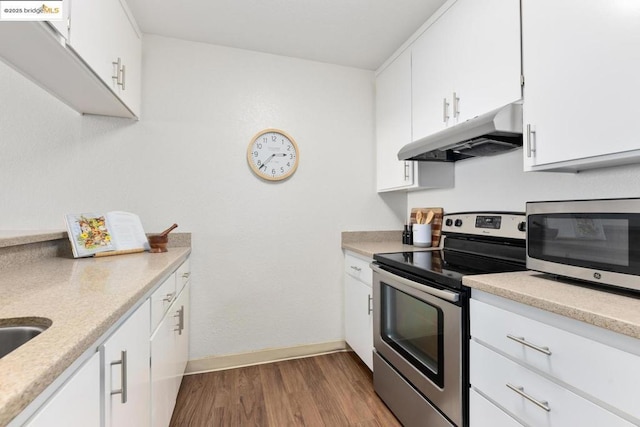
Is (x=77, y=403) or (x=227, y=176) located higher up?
(x=227, y=176)

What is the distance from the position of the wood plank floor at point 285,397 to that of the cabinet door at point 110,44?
5.92 feet

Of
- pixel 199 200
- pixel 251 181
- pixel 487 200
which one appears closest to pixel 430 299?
pixel 487 200

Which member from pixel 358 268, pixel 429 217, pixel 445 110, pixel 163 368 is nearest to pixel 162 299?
pixel 163 368

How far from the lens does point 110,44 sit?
149 cm

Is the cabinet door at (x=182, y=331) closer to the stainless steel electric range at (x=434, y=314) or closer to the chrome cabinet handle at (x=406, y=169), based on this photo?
the stainless steel electric range at (x=434, y=314)

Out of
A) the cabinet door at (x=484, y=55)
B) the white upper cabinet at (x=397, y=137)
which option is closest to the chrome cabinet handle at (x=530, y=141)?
the cabinet door at (x=484, y=55)

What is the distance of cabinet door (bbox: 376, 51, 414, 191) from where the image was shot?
6.89 ft

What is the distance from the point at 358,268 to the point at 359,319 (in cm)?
36

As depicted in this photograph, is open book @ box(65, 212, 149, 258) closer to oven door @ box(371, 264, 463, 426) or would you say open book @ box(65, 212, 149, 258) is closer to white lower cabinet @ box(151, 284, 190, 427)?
white lower cabinet @ box(151, 284, 190, 427)

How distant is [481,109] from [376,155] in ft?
3.72

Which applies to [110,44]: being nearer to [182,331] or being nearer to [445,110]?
[182,331]

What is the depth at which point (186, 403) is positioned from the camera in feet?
5.78

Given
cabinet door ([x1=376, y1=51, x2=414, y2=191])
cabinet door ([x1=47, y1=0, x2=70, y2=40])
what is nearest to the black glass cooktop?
cabinet door ([x1=376, y1=51, x2=414, y2=191])

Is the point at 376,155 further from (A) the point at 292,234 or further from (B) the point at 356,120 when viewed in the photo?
(A) the point at 292,234
